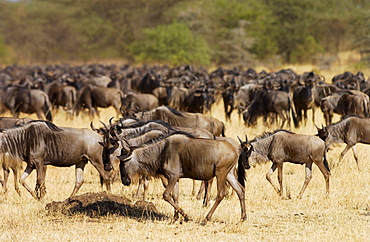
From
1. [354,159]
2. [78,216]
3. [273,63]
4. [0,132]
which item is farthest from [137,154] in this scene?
[273,63]

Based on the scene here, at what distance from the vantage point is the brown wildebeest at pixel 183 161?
6.14 metres

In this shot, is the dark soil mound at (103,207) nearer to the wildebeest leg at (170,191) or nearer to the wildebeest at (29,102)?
the wildebeest leg at (170,191)

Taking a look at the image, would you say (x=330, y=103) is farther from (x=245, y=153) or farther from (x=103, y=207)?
(x=103, y=207)

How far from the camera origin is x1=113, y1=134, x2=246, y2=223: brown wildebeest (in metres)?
6.14

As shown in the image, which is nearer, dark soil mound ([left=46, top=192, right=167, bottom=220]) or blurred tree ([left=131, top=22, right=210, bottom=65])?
dark soil mound ([left=46, top=192, right=167, bottom=220])

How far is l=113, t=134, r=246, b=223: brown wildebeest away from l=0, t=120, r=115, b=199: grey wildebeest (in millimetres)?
1201

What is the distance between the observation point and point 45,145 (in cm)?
746

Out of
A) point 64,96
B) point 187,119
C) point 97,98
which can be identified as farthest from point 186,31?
point 187,119

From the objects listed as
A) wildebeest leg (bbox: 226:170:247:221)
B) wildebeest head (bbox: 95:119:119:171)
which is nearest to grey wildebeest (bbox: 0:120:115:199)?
wildebeest head (bbox: 95:119:119:171)

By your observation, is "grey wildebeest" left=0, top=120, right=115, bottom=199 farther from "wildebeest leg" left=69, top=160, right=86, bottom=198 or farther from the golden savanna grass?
the golden savanna grass

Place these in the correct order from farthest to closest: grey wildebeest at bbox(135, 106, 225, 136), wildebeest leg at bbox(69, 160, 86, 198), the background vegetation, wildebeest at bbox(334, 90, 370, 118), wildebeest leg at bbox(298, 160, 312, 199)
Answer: the background vegetation → wildebeest at bbox(334, 90, 370, 118) → grey wildebeest at bbox(135, 106, 225, 136) → wildebeest leg at bbox(298, 160, 312, 199) → wildebeest leg at bbox(69, 160, 86, 198)

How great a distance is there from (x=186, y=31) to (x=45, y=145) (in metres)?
33.6

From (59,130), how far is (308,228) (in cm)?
345

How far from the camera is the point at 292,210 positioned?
23.5 ft
